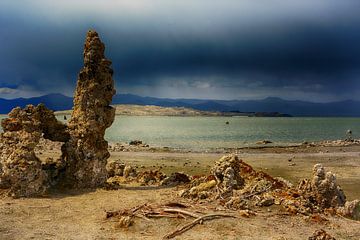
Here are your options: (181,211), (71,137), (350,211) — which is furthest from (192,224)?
(71,137)

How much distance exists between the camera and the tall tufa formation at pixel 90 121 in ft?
64.9

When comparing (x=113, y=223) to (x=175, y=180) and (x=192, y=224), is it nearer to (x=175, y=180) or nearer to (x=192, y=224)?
(x=192, y=224)

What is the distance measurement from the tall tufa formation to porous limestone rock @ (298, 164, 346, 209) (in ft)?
28.1

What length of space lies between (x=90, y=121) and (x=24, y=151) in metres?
3.21

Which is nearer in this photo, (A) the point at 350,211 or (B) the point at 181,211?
(B) the point at 181,211

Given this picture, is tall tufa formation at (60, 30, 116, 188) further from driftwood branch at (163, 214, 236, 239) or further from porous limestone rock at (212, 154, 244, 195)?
driftwood branch at (163, 214, 236, 239)

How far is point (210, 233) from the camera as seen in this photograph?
13.5m

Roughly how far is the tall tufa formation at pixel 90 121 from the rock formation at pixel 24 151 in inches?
30.6

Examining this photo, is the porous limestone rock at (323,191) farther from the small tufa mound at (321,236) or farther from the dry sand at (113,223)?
the small tufa mound at (321,236)

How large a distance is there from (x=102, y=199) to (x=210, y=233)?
5548mm

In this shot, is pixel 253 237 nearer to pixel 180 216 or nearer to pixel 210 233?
pixel 210 233

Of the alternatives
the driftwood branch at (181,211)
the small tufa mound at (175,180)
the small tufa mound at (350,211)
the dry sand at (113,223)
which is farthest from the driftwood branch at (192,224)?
the small tufa mound at (175,180)

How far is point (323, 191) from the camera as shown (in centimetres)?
1741

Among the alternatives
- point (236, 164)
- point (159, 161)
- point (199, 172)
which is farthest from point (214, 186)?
point (159, 161)
